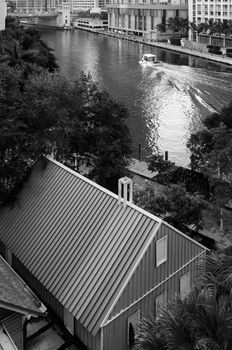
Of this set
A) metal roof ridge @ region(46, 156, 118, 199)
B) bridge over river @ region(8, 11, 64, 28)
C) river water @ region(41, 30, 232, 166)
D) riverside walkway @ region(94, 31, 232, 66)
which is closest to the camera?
metal roof ridge @ region(46, 156, 118, 199)

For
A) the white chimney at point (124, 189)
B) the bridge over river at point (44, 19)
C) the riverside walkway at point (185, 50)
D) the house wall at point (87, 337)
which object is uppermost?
the bridge over river at point (44, 19)

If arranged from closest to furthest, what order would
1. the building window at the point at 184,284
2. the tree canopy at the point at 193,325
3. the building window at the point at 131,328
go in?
the tree canopy at the point at 193,325, the building window at the point at 131,328, the building window at the point at 184,284

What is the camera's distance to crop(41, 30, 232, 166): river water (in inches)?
1665

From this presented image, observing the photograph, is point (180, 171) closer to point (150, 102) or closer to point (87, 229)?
point (87, 229)

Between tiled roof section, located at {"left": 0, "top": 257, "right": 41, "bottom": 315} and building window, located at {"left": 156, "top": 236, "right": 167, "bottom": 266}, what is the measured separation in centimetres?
337

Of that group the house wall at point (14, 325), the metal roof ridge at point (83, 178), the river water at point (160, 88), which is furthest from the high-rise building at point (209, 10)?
the house wall at point (14, 325)

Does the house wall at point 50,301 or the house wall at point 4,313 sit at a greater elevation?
the house wall at point 4,313

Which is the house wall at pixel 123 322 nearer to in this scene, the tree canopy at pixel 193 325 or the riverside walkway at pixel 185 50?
the tree canopy at pixel 193 325

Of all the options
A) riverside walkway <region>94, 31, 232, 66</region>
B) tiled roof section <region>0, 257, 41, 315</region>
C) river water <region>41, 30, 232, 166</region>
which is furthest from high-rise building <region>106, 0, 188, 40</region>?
tiled roof section <region>0, 257, 41, 315</region>

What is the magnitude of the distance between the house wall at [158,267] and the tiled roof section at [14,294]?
2.04 metres

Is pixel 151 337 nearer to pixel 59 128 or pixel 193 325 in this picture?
pixel 193 325

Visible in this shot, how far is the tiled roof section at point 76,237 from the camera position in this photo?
41.0 ft

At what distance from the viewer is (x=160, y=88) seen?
204 feet

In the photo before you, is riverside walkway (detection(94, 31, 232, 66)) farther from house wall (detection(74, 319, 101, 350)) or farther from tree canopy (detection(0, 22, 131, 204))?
house wall (detection(74, 319, 101, 350))
